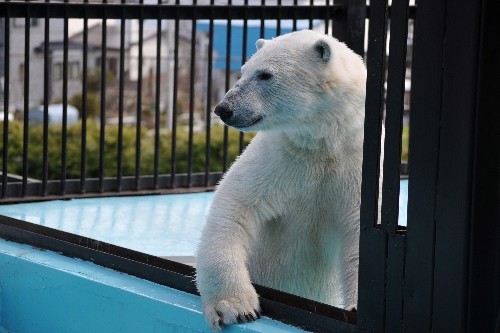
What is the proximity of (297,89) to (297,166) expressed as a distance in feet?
0.91

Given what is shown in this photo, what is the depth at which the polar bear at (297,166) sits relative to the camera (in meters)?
3.33

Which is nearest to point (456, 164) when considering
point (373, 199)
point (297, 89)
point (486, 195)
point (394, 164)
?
point (486, 195)

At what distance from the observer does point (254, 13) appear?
5.97m

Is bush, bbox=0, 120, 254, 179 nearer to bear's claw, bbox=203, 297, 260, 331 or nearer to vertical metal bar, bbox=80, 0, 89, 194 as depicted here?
vertical metal bar, bbox=80, 0, 89, 194

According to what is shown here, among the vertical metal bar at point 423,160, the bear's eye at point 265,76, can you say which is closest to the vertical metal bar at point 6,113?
the bear's eye at point 265,76

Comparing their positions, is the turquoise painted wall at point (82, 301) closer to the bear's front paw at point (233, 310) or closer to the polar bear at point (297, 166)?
the bear's front paw at point (233, 310)

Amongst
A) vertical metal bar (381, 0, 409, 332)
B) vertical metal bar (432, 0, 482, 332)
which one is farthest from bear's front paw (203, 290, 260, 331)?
vertical metal bar (432, 0, 482, 332)

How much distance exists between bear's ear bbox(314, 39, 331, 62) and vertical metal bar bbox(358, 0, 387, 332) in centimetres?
68

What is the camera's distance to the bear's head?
3.41m

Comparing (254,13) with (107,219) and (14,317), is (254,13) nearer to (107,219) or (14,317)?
(107,219)

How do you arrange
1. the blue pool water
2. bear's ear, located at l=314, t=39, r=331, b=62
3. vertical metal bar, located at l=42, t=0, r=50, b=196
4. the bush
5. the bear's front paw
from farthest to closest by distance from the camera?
1. the bush
2. vertical metal bar, located at l=42, t=0, r=50, b=196
3. the blue pool water
4. bear's ear, located at l=314, t=39, r=331, b=62
5. the bear's front paw

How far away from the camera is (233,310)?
3.09 metres

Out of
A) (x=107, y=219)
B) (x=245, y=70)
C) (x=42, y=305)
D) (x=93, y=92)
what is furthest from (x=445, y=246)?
(x=93, y=92)

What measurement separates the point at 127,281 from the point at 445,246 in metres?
1.50
